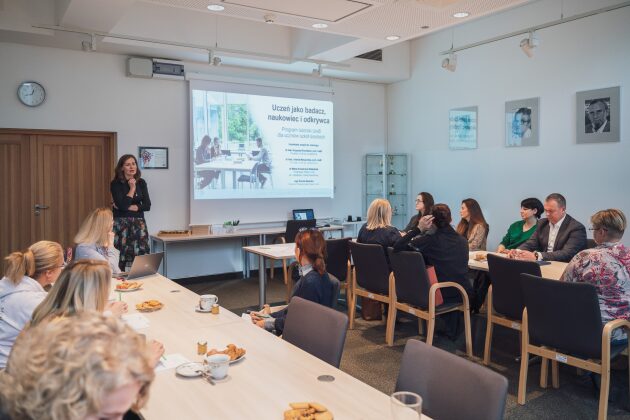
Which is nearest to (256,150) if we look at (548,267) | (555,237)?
(555,237)

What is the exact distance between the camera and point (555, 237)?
4.79 m

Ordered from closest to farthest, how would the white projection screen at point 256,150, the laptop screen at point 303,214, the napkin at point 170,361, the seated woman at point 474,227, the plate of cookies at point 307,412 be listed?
the plate of cookies at point 307,412 < the napkin at point 170,361 < the seated woman at point 474,227 < the white projection screen at point 256,150 < the laptop screen at point 303,214

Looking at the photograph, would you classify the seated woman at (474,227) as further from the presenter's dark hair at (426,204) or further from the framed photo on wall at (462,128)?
the framed photo on wall at (462,128)

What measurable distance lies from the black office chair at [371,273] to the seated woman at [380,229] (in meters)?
0.21

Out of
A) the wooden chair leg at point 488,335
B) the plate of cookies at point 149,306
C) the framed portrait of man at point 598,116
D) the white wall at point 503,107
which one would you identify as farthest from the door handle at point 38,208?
the framed portrait of man at point 598,116

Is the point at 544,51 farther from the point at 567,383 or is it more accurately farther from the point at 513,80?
the point at 567,383

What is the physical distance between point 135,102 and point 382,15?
349cm

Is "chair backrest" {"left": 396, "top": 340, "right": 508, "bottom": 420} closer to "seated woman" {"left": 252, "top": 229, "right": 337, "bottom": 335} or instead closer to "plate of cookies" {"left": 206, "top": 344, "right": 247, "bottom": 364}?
"plate of cookies" {"left": 206, "top": 344, "right": 247, "bottom": 364}

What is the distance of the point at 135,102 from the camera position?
21.6 ft

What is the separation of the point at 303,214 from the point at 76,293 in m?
5.90

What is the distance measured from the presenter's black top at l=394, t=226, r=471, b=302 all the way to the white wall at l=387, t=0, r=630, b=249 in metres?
2.54

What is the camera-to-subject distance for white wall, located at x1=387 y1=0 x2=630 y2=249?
583 cm

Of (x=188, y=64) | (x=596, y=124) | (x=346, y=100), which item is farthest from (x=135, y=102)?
(x=596, y=124)

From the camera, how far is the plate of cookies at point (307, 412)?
1604 millimetres
